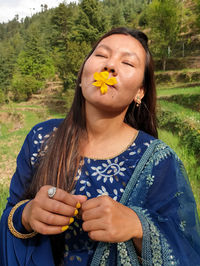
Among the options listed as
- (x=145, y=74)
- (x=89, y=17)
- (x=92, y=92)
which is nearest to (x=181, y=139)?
(x=145, y=74)

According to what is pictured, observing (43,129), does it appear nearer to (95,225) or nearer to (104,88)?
(104,88)

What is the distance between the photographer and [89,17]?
19.6 m

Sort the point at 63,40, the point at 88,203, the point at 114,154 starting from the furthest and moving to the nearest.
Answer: the point at 63,40 < the point at 114,154 < the point at 88,203

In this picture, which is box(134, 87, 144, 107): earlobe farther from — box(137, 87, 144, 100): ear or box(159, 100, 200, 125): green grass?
box(159, 100, 200, 125): green grass

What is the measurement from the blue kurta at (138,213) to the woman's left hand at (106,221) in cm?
9

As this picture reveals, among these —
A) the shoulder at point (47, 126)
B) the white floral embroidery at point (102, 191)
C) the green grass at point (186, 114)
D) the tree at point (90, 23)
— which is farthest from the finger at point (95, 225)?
the tree at point (90, 23)

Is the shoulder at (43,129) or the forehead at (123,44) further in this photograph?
the shoulder at (43,129)

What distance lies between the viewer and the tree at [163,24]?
19266 millimetres

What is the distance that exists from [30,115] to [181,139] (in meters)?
18.8

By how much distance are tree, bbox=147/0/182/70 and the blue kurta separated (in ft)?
69.7

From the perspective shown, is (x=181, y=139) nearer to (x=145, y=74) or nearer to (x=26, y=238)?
(x=145, y=74)

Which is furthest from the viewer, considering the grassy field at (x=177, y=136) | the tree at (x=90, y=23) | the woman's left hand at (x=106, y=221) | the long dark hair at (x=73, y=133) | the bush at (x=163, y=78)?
the tree at (x=90, y=23)

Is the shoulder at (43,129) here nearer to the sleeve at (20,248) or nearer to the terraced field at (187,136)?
the sleeve at (20,248)

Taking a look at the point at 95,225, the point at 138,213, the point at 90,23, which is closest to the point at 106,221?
the point at 95,225
